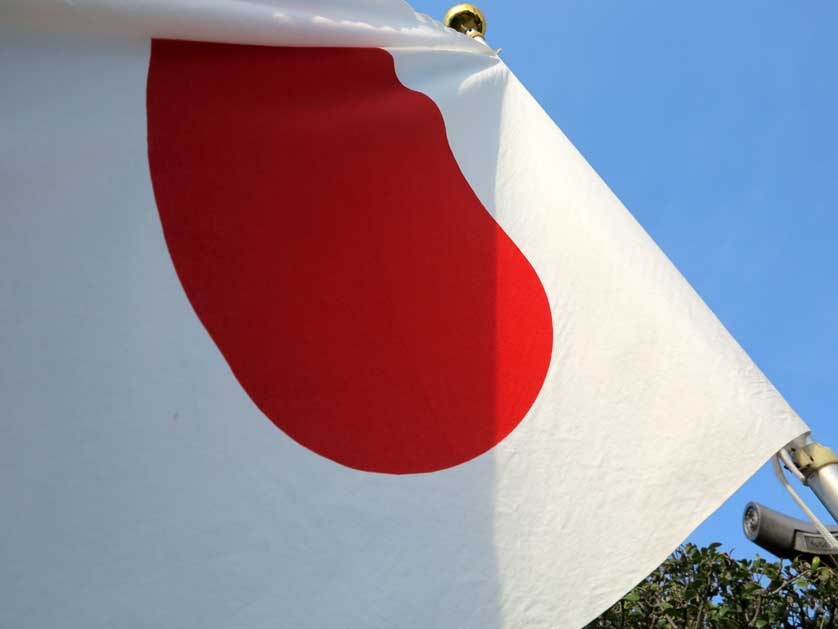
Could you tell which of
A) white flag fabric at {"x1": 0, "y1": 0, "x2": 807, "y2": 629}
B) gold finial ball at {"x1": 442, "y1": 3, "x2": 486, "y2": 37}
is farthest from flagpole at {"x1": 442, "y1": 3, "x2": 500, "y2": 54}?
white flag fabric at {"x1": 0, "y1": 0, "x2": 807, "y2": 629}

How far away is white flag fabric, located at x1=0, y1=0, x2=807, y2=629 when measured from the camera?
1.55 meters

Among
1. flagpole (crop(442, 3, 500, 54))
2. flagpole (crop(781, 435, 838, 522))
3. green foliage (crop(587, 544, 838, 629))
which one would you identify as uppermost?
flagpole (crop(442, 3, 500, 54))

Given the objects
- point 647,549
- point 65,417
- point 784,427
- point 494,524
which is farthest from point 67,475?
point 784,427

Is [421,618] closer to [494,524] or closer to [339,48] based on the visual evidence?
[494,524]

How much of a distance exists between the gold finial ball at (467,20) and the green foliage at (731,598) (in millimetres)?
2322

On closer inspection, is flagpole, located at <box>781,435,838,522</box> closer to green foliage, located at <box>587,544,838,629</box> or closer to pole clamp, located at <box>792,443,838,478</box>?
pole clamp, located at <box>792,443,838,478</box>

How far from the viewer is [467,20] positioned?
338 cm

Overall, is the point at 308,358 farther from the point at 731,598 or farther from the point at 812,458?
the point at 731,598

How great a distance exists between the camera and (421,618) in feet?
5.36

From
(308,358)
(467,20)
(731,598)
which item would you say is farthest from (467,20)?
(731,598)

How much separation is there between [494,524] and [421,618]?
263 millimetres

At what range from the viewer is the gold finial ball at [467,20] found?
131 inches

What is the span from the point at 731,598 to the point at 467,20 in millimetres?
2526

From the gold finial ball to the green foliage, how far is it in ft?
7.62
